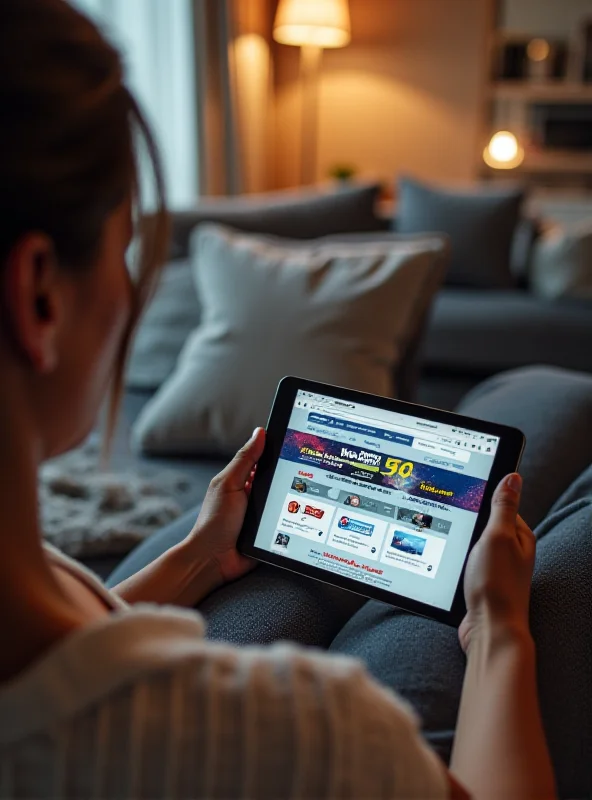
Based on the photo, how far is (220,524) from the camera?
969 millimetres

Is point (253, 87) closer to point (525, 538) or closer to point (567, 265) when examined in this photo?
point (567, 265)

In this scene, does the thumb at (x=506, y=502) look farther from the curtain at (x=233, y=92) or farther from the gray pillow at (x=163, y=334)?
the curtain at (x=233, y=92)

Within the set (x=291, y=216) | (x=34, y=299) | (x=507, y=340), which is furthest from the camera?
(x=507, y=340)

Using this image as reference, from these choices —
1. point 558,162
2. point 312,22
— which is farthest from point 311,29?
point 558,162

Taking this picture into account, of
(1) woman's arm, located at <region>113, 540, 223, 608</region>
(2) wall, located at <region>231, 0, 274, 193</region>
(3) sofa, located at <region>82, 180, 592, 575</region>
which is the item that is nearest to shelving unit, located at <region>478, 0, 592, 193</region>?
(2) wall, located at <region>231, 0, 274, 193</region>

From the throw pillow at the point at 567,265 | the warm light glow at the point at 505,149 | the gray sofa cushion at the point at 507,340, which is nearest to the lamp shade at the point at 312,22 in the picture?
the warm light glow at the point at 505,149

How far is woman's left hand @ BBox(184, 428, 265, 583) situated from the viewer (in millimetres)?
965

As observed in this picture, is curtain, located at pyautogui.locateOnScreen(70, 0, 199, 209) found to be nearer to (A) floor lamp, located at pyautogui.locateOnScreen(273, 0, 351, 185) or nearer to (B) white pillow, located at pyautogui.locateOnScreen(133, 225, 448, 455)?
(A) floor lamp, located at pyautogui.locateOnScreen(273, 0, 351, 185)

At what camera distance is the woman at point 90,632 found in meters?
0.45

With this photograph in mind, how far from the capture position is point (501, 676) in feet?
2.28

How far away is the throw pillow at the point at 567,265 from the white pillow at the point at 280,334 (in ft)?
4.39

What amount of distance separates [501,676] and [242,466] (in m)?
0.38

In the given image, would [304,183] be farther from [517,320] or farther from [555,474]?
[555,474]

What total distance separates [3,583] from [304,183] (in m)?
4.90
